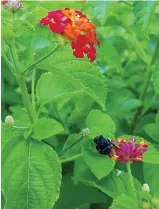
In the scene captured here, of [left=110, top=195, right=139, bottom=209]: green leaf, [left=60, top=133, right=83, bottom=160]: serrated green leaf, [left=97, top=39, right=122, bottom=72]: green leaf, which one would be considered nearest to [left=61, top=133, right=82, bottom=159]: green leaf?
[left=60, top=133, right=83, bottom=160]: serrated green leaf

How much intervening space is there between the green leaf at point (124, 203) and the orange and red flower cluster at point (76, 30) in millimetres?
317

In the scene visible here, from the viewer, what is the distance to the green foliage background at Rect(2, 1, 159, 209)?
4.25ft

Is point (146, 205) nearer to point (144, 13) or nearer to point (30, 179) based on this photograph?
point (30, 179)

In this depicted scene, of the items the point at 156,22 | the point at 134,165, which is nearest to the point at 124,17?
the point at 156,22

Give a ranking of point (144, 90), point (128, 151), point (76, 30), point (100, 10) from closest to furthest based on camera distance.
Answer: point (76, 30) → point (128, 151) → point (100, 10) → point (144, 90)

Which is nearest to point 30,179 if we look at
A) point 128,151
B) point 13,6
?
point 128,151

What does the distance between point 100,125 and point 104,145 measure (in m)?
0.11

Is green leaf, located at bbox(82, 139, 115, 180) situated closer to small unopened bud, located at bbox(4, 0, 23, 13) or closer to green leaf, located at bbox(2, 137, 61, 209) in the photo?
green leaf, located at bbox(2, 137, 61, 209)

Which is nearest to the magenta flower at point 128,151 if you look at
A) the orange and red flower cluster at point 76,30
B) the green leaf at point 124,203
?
the green leaf at point 124,203

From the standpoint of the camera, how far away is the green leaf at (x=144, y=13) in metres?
1.45

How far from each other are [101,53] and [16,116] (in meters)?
0.41

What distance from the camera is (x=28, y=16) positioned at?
4.41 ft

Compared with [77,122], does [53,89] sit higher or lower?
higher

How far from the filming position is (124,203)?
4.09 feet
